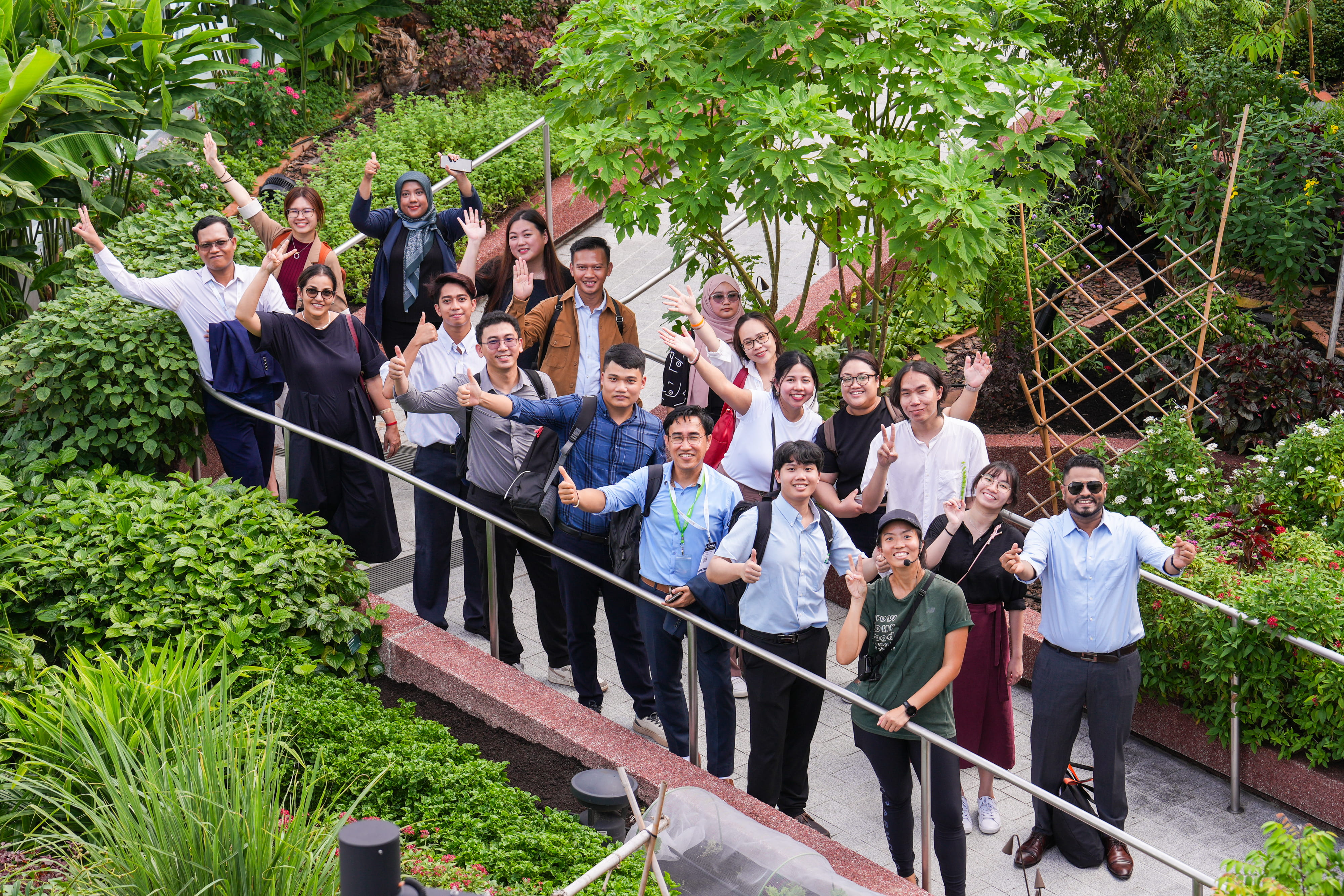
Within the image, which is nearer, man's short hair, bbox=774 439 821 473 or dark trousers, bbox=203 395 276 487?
man's short hair, bbox=774 439 821 473

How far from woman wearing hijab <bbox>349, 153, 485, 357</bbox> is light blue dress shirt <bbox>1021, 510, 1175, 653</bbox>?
13.2 ft

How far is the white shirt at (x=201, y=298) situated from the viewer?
6.86m

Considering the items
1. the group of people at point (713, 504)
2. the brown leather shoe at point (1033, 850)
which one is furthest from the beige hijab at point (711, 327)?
the brown leather shoe at point (1033, 850)

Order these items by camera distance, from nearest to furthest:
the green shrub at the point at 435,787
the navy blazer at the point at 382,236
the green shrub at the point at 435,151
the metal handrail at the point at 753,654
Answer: the metal handrail at the point at 753,654, the green shrub at the point at 435,787, the navy blazer at the point at 382,236, the green shrub at the point at 435,151

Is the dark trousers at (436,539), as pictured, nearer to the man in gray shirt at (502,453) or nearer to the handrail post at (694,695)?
the man in gray shirt at (502,453)

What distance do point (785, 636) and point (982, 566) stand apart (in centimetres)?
100

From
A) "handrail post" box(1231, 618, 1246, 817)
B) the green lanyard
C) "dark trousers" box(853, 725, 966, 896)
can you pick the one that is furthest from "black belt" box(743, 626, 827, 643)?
"handrail post" box(1231, 618, 1246, 817)

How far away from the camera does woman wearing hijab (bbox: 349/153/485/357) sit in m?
7.91

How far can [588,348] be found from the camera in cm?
721

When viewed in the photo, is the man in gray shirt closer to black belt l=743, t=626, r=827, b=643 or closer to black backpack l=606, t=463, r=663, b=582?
black backpack l=606, t=463, r=663, b=582

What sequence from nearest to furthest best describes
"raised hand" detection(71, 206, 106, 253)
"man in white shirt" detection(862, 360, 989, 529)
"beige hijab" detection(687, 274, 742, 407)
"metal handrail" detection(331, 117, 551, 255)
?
"man in white shirt" detection(862, 360, 989, 529), "raised hand" detection(71, 206, 106, 253), "beige hijab" detection(687, 274, 742, 407), "metal handrail" detection(331, 117, 551, 255)

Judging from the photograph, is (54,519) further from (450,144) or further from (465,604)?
(450,144)

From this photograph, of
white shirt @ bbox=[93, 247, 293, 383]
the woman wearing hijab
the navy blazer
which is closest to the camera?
white shirt @ bbox=[93, 247, 293, 383]

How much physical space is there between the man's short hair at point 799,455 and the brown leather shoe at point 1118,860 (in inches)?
88.3
